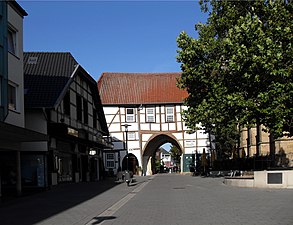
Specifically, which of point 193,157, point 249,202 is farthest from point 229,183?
point 193,157

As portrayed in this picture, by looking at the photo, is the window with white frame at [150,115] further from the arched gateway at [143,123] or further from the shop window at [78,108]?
the shop window at [78,108]

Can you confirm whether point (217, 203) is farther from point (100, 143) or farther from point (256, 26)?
point (100, 143)

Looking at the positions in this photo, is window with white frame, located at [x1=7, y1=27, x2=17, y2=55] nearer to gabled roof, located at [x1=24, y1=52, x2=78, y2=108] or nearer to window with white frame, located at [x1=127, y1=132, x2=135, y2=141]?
gabled roof, located at [x1=24, y1=52, x2=78, y2=108]

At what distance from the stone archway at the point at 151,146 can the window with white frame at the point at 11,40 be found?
39129 mm

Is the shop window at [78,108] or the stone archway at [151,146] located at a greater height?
the shop window at [78,108]

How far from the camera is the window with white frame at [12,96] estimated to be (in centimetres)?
2201

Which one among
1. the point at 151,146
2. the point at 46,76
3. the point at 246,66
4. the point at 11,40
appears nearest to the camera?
the point at 11,40

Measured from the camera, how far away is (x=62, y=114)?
3162 cm

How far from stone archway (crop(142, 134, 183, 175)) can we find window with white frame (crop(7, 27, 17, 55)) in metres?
39.1

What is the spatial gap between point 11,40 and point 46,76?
850cm

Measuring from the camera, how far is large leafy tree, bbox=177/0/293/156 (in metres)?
23.3

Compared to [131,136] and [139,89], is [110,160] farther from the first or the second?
[139,89]

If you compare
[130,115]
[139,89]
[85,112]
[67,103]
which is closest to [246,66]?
[67,103]

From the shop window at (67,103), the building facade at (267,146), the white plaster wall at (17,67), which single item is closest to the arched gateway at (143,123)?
the building facade at (267,146)
